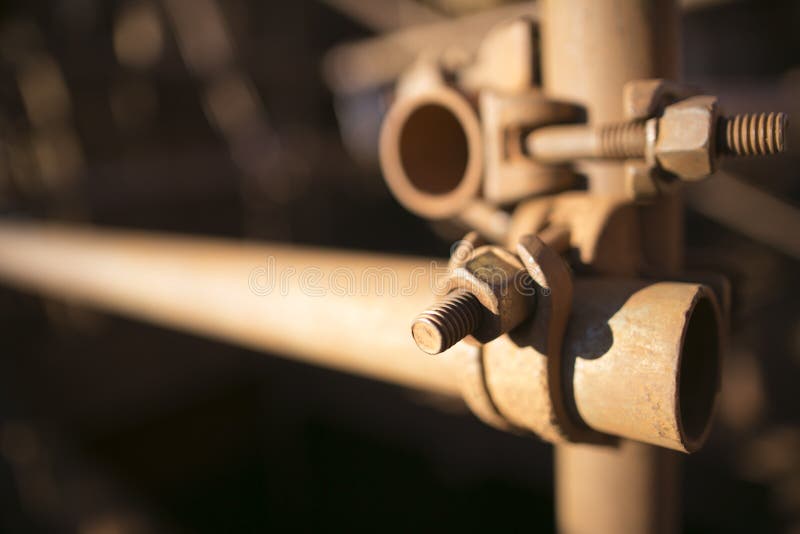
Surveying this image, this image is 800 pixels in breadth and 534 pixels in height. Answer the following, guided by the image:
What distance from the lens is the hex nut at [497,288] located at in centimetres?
31

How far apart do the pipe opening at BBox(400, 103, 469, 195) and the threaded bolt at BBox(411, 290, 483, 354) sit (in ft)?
0.69

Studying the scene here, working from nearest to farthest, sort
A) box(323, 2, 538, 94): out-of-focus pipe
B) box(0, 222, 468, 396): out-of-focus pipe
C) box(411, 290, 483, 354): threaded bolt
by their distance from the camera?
box(411, 290, 483, 354): threaded bolt
box(0, 222, 468, 396): out-of-focus pipe
box(323, 2, 538, 94): out-of-focus pipe

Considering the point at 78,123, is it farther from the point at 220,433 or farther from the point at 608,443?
the point at 608,443

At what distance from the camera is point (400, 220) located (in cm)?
→ 229

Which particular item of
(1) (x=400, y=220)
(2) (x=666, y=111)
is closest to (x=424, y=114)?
(2) (x=666, y=111)

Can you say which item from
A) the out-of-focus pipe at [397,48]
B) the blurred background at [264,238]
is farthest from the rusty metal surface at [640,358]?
the blurred background at [264,238]

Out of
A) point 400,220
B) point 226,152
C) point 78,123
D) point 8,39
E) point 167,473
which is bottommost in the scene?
point 167,473

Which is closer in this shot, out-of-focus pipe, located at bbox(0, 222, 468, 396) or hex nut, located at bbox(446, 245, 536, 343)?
hex nut, located at bbox(446, 245, 536, 343)

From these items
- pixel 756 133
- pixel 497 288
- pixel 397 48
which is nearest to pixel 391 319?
pixel 497 288

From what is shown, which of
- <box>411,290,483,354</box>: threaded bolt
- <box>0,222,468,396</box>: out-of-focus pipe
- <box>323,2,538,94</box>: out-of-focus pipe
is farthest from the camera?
<box>323,2,538,94</box>: out-of-focus pipe

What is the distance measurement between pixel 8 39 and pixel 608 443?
213cm

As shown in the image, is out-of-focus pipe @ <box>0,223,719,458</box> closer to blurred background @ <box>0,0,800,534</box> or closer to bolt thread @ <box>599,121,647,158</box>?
bolt thread @ <box>599,121,647,158</box>

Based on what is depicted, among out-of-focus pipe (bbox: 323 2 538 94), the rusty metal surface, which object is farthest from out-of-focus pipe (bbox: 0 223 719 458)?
out-of-focus pipe (bbox: 323 2 538 94)

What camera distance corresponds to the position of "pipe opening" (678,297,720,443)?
35 centimetres
